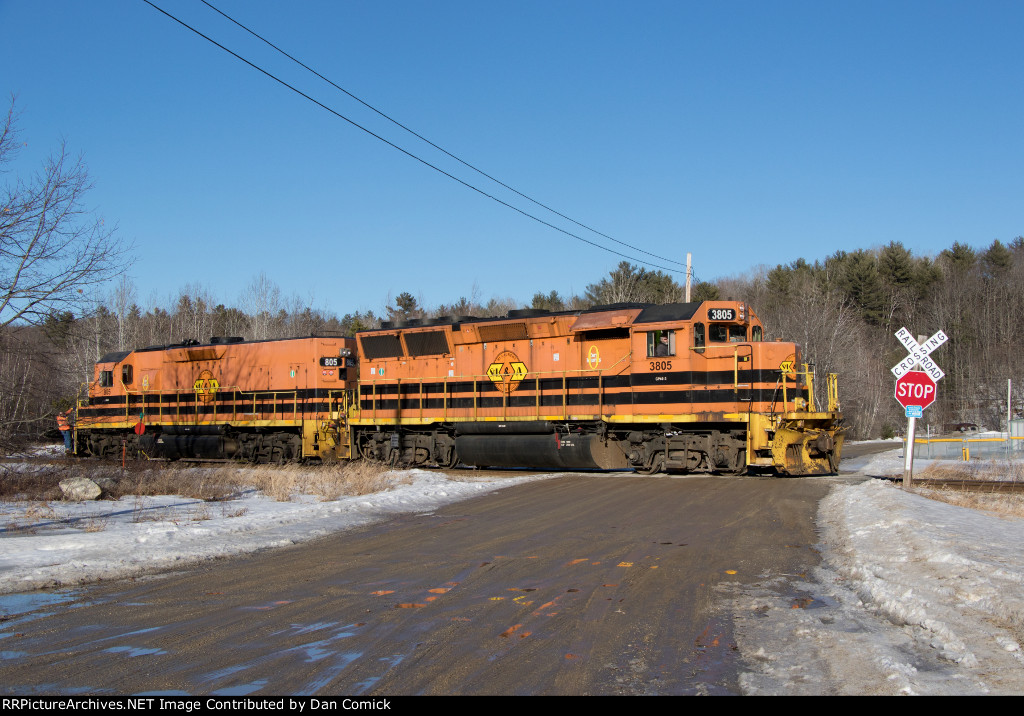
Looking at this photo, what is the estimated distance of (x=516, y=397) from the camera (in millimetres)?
22078

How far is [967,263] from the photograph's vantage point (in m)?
78.6

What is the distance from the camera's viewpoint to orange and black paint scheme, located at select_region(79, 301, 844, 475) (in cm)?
1894

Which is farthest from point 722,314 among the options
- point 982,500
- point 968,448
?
point 968,448

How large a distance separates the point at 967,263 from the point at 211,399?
7836cm

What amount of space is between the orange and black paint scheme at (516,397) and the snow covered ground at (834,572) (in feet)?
13.7

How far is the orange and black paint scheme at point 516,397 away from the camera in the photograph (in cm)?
1894

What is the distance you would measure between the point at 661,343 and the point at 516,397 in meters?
4.73

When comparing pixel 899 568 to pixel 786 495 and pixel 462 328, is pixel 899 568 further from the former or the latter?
pixel 462 328

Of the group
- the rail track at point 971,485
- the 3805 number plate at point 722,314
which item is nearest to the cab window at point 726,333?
the 3805 number plate at point 722,314

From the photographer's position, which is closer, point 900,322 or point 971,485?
point 971,485

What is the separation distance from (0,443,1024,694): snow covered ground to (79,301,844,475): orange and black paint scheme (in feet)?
13.7

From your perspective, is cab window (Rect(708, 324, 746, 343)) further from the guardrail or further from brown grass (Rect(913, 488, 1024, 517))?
the guardrail

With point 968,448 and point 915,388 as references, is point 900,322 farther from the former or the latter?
point 915,388
